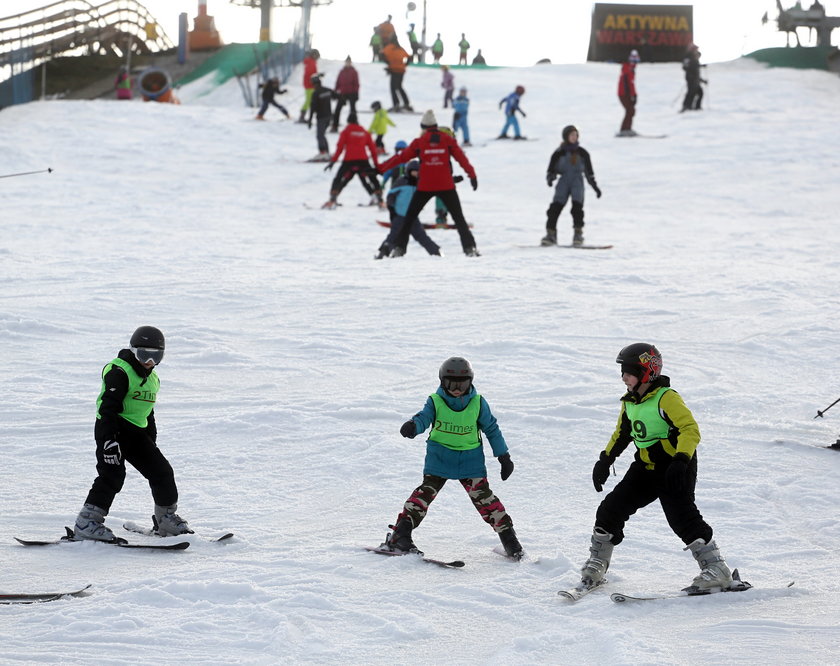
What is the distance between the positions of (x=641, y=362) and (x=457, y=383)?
88 cm

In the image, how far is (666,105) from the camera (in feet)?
90.5

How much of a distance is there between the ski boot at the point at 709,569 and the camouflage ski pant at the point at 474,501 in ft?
3.06

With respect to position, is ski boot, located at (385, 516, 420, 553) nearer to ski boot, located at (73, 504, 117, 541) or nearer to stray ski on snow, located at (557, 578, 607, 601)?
stray ski on snow, located at (557, 578, 607, 601)

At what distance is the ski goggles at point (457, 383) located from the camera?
5301 mm

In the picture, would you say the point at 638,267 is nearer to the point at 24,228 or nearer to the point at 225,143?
the point at 24,228

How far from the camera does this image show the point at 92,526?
18.1 ft

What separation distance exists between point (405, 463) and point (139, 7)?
30783 mm

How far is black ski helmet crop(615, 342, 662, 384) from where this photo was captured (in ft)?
16.1

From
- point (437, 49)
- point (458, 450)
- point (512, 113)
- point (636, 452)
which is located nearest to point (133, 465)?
point (458, 450)

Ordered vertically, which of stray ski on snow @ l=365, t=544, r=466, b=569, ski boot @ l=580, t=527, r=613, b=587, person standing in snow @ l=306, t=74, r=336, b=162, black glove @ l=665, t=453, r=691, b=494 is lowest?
stray ski on snow @ l=365, t=544, r=466, b=569

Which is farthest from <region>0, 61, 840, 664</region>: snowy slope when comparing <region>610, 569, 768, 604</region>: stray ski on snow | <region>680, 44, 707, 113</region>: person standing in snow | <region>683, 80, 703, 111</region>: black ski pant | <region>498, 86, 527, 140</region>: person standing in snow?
<region>683, 80, 703, 111</region>: black ski pant

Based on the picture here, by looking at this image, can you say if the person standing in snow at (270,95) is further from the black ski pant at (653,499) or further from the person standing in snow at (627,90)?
the black ski pant at (653,499)

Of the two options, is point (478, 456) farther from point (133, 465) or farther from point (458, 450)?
point (133, 465)

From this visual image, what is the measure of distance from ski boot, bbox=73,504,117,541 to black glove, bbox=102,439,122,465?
237 millimetres
